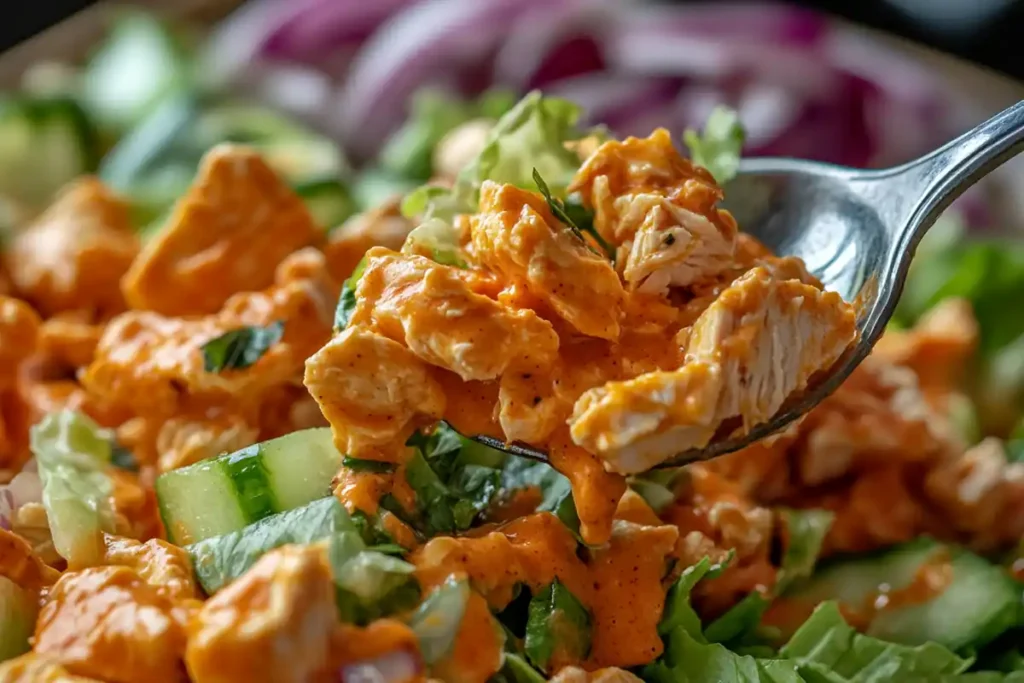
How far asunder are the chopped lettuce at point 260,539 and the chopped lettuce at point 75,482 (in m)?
0.23

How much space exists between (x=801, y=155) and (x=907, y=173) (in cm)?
238

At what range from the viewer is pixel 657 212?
1919 millimetres

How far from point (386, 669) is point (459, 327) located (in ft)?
1.79

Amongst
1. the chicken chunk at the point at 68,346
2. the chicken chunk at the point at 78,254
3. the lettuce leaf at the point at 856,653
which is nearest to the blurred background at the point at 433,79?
the chicken chunk at the point at 78,254

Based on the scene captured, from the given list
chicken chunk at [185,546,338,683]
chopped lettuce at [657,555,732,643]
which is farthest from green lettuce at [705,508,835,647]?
chicken chunk at [185,546,338,683]

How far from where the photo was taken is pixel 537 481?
7.01 ft

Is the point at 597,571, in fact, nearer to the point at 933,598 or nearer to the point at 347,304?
the point at 347,304

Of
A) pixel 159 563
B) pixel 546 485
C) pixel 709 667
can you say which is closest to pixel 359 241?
pixel 546 485

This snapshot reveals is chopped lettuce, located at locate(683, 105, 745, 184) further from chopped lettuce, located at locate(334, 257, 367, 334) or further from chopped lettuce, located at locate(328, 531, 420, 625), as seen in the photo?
chopped lettuce, located at locate(328, 531, 420, 625)

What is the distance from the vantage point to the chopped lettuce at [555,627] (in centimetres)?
184

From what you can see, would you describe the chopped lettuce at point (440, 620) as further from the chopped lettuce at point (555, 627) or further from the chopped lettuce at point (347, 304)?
the chopped lettuce at point (347, 304)

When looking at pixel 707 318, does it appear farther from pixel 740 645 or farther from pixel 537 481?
pixel 740 645

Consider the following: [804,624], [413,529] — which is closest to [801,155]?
[804,624]

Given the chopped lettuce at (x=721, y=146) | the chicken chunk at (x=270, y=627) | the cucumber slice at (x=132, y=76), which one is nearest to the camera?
the chicken chunk at (x=270, y=627)
